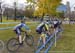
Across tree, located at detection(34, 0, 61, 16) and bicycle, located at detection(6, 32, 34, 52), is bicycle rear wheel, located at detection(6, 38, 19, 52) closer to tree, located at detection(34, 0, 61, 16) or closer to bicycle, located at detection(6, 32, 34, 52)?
bicycle, located at detection(6, 32, 34, 52)

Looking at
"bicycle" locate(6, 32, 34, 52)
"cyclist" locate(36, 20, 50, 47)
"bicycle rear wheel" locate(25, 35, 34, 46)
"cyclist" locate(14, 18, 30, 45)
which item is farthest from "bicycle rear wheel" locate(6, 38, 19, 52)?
"cyclist" locate(36, 20, 50, 47)

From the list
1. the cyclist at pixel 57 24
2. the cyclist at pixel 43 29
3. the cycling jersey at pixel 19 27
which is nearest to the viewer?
the cycling jersey at pixel 19 27

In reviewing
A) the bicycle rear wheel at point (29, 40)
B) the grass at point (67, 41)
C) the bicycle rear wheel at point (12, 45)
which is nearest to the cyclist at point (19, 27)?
the bicycle rear wheel at point (12, 45)

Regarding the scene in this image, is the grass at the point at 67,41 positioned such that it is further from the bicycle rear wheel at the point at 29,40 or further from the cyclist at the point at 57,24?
the bicycle rear wheel at the point at 29,40

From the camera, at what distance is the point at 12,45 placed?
822 cm

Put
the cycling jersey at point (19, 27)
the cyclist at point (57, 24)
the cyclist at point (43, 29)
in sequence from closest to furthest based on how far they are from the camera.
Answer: the cycling jersey at point (19, 27) → the cyclist at point (43, 29) → the cyclist at point (57, 24)

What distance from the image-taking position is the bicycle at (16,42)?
8.14m

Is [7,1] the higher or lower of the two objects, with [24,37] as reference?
higher

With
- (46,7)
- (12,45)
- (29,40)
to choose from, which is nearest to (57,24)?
(46,7)

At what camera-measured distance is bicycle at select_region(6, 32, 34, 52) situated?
814cm

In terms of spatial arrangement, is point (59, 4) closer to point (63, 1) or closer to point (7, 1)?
point (63, 1)

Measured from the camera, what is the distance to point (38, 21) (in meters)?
8.16

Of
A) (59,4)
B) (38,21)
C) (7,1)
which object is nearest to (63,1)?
(59,4)

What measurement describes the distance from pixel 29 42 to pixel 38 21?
53 cm
